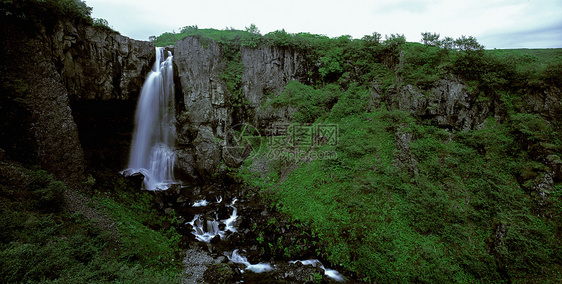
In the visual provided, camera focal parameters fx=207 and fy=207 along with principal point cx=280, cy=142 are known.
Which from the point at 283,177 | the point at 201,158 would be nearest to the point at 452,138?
the point at 283,177

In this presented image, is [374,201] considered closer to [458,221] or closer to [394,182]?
[394,182]

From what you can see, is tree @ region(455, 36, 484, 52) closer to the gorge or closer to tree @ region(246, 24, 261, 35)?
the gorge

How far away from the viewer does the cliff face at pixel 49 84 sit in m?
9.70

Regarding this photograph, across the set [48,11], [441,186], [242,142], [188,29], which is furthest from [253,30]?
[441,186]

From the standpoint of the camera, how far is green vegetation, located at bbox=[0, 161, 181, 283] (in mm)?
5691

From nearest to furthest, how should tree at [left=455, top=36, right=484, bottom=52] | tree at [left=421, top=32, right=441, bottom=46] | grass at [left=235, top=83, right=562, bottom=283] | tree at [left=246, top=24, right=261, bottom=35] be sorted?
grass at [left=235, top=83, right=562, bottom=283], tree at [left=455, top=36, right=484, bottom=52], tree at [left=421, top=32, right=441, bottom=46], tree at [left=246, top=24, right=261, bottom=35]

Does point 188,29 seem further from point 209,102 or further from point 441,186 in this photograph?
point 441,186

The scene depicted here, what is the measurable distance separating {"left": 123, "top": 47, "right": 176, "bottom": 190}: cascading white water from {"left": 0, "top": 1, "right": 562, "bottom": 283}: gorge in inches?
4.6

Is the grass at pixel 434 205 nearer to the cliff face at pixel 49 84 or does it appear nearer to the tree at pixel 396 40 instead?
the tree at pixel 396 40

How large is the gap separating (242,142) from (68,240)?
13.8m

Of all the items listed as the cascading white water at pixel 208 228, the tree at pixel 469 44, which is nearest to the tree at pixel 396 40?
the tree at pixel 469 44

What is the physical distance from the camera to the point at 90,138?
15.5 metres

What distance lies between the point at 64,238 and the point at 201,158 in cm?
1044

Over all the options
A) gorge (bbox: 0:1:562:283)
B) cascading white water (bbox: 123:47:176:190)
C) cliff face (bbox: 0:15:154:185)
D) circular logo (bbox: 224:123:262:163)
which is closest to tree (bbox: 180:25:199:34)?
gorge (bbox: 0:1:562:283)
